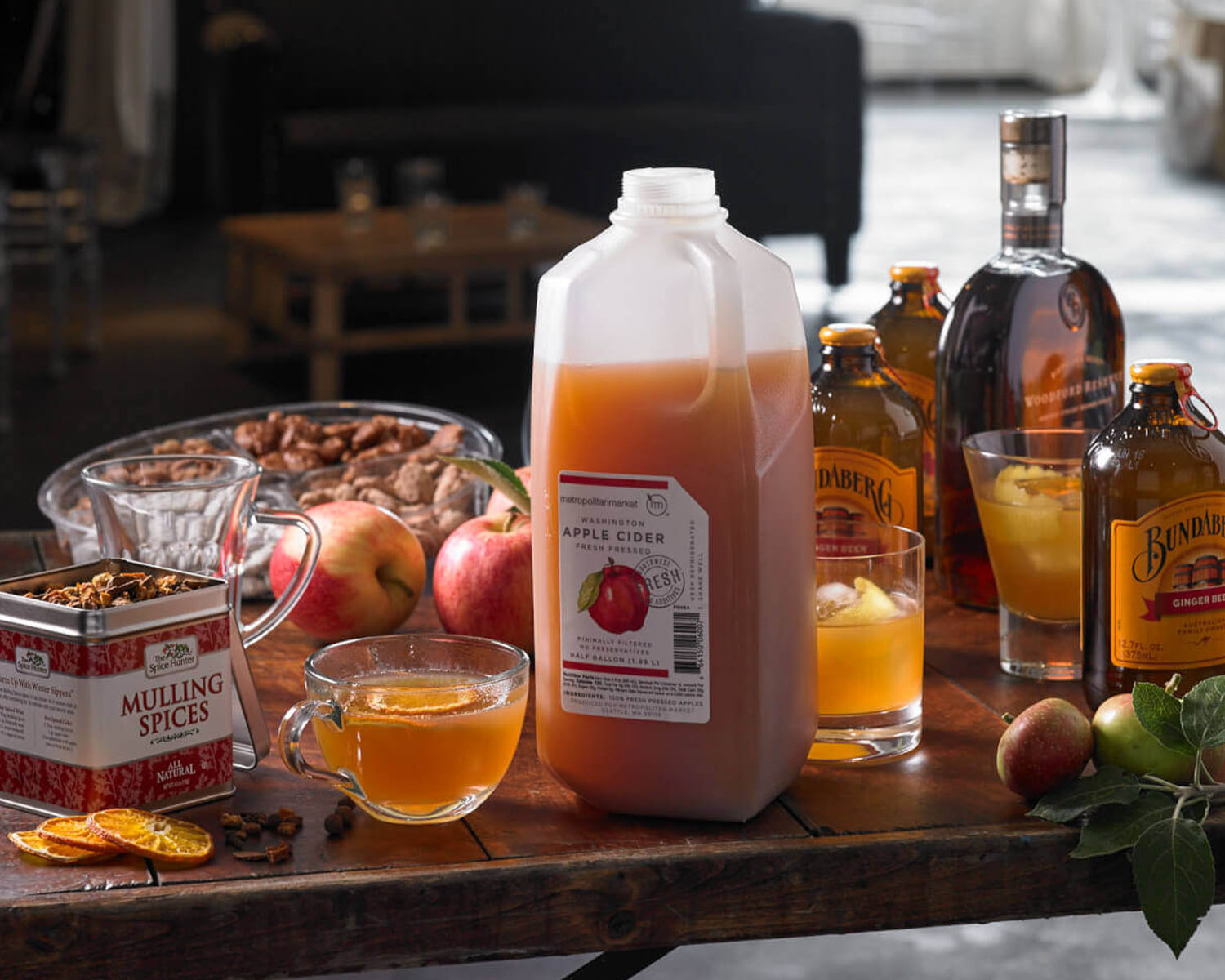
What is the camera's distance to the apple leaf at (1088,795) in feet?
2.50

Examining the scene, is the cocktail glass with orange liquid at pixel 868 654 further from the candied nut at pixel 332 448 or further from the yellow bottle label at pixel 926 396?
the candied nut at pixel 332 448

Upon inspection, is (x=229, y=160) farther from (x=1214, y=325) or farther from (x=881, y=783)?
(x=881, y=783)

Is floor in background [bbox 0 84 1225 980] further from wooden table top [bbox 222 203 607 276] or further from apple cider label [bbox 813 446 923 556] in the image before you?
apple cider label [bbox 813 446 923 556]

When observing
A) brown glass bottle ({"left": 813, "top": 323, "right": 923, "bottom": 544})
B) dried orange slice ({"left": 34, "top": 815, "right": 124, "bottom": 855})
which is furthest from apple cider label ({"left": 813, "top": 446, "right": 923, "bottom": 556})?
dried orange slice ({"left": 34, "top": 815, "right": 124, "bottom": 855})

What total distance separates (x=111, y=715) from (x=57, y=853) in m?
0.06

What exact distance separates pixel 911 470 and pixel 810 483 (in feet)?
0.88

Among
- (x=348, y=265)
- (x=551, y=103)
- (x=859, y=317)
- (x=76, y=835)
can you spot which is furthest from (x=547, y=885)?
(x=551, y=103)

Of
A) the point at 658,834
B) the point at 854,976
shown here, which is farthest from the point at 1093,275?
the point at 854,976

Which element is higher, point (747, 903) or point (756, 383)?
point (756, 383)

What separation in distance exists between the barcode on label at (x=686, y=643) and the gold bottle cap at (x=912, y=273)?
529mm

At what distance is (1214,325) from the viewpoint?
192 inches

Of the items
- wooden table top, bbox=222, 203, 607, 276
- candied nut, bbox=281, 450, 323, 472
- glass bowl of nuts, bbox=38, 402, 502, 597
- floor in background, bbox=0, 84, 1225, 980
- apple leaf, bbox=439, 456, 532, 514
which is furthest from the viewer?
wooden table top, bbox=222, 203, 607, 276

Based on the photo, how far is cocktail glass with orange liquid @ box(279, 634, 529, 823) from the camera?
770 mm

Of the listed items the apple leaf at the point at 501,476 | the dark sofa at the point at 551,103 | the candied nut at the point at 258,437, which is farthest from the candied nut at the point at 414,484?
the dark sofa at the point at 551,103
